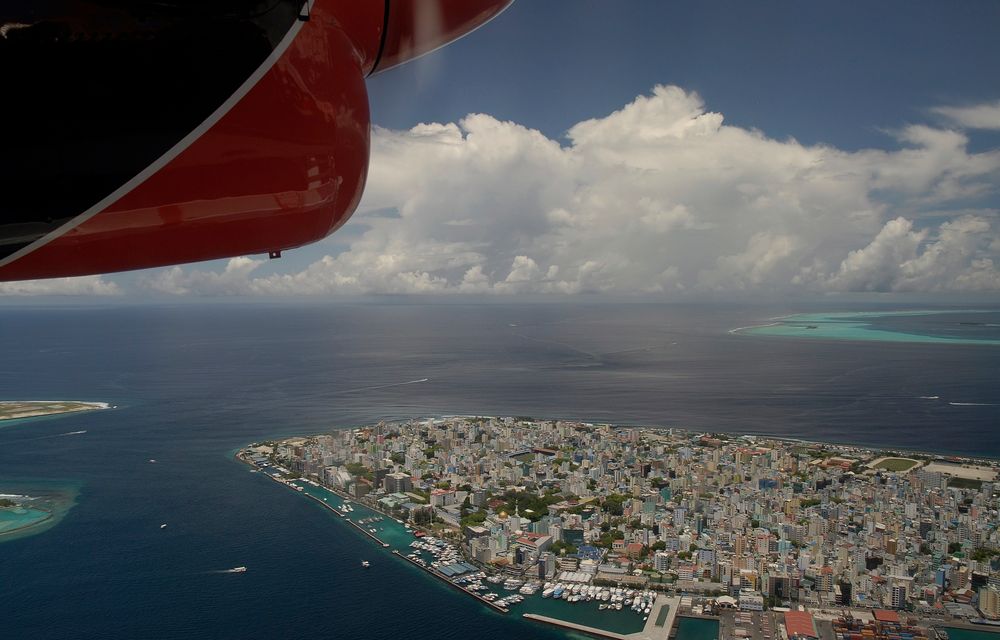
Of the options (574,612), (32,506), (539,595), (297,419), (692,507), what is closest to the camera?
(574,612)

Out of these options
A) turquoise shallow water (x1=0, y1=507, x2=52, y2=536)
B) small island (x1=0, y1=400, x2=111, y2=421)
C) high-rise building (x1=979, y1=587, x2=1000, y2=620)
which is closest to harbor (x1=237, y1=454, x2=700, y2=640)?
high-rise building (x1=979, y1=587, x2=1000, y2=620)

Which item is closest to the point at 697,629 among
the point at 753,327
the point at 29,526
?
the point at 29,526

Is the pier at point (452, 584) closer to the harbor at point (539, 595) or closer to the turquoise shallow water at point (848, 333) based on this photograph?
the harbor at point (539, 595)

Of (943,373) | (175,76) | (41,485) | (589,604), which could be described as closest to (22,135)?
(175,76)

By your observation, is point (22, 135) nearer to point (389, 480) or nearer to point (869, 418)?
point (389, 480)

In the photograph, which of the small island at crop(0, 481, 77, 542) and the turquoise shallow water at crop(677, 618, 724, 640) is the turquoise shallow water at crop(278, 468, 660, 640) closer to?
the turquoise shallow water at crop(677, 618, 724, 640)

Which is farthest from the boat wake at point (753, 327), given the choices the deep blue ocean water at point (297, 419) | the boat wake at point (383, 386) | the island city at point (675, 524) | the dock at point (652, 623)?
the dock at point (652, 623)

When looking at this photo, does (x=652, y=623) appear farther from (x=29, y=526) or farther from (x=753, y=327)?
(x=753, y=327)
